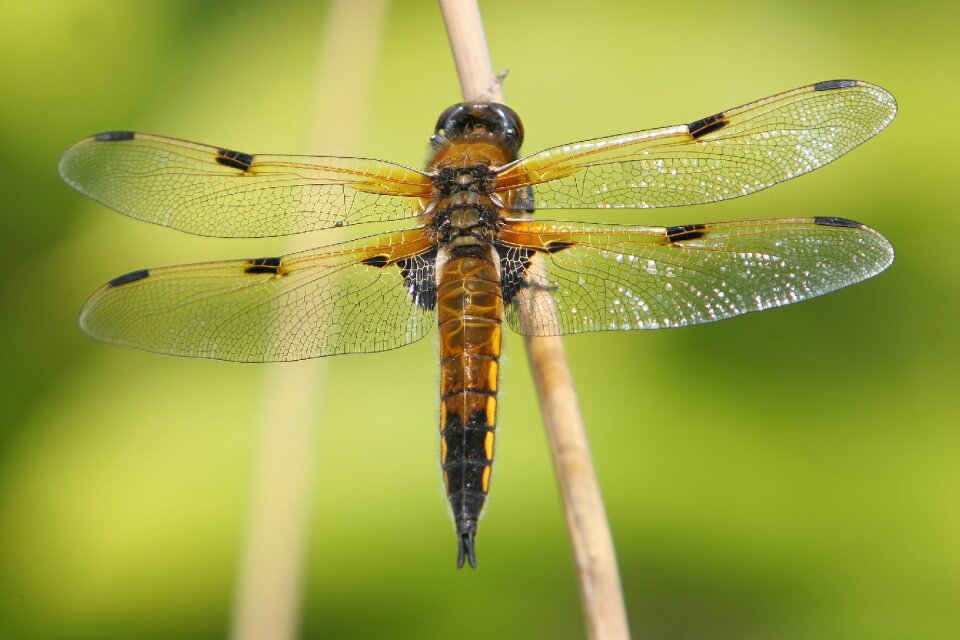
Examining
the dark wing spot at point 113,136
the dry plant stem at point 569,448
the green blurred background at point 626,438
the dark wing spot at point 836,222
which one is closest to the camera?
the dry plant stem at point 569,448

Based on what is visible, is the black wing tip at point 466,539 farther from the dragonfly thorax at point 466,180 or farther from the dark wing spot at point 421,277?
the dragonfly thorax at point 466,180

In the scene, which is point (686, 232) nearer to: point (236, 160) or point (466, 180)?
point (466, 180)

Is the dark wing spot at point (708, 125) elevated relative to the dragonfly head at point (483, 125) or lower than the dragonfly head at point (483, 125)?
lower

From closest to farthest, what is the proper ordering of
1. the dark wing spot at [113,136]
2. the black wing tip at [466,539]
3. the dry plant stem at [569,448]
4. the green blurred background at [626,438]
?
the dry plant stem at [569,448] → the black wing tip at [466,539] → the dark wing spot at [113,136] → the green blurred background at [626,438]

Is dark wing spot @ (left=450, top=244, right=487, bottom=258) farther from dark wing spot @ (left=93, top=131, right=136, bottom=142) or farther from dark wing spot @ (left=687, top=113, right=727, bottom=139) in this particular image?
dark wing spot @ (left=93, top=131, right=136, bottom=142)

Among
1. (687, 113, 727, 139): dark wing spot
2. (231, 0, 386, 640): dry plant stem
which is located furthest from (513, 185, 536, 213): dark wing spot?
(231, 0, 386, 640): dry plant stem

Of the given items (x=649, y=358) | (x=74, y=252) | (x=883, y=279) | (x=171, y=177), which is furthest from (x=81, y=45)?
(x=883, y=279)

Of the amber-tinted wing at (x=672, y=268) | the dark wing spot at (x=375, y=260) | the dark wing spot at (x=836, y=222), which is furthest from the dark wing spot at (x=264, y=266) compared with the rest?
the dark wing spot at (x=836, y=222)

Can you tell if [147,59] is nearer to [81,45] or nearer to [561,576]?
[81,45]
